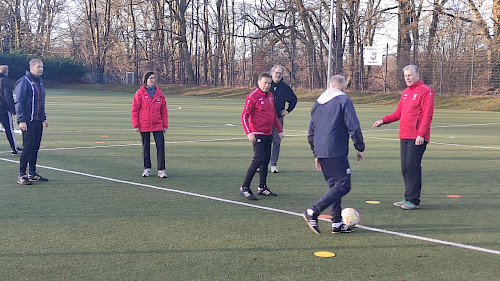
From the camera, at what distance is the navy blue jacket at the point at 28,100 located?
29.4 ft

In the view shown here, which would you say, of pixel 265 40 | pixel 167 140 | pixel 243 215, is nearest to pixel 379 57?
pixel 265 40

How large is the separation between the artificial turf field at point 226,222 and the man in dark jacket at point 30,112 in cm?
44

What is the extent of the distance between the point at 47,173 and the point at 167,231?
14.9 feet

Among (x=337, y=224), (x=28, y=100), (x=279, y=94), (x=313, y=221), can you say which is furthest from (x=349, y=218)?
→ (x=28, y=100)

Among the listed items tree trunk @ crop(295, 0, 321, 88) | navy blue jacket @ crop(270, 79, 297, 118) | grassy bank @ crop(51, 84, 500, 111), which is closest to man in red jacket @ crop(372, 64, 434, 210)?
navy blue jacket @ crop(270, 79, 297, 118)

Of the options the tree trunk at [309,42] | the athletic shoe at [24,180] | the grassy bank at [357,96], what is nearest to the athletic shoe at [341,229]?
the athletic shoe at [24,180]

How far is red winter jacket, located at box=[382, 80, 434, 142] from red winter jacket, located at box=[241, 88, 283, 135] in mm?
1836

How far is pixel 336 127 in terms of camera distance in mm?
6332

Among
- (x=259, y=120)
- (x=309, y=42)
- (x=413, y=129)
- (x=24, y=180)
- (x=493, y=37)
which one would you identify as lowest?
(x=24, y=180)

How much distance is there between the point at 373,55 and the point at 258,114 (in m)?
33.4

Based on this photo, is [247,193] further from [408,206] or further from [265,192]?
[408,206]

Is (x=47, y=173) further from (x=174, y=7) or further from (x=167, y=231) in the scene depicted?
(x=174, y=7)

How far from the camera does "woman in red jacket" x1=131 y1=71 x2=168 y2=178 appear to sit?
9.79 m

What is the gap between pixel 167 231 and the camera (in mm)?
6426
